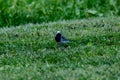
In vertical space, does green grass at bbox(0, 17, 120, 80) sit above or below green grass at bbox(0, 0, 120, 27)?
above

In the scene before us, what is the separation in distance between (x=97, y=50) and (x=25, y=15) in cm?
498

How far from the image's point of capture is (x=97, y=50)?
8188mm

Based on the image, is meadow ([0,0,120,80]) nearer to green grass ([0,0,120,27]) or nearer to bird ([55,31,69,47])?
green grass ([0,0,120,27])

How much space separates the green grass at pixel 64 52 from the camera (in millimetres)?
6676

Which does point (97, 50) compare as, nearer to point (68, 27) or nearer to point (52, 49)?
point (52, 49)

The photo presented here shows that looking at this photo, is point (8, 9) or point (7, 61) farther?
point (8, 9)

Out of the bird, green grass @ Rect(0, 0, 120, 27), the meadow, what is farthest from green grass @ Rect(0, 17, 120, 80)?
green grass @ Rect(0, 0, 120, 27)

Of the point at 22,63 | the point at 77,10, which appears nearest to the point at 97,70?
the point at 22,63

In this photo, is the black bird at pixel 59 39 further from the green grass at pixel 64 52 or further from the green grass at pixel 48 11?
the green grass at pixel 48 11

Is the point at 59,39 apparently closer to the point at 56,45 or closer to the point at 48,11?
the point at 56,45

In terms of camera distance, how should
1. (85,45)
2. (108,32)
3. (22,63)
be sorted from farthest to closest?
1. (108,32)
2. (85,45)
3. (22,63)

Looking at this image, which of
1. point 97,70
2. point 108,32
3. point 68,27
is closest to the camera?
point 97,70

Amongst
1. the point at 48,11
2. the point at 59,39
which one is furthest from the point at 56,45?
the point at 48,11

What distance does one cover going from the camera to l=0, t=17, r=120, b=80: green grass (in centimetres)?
668
